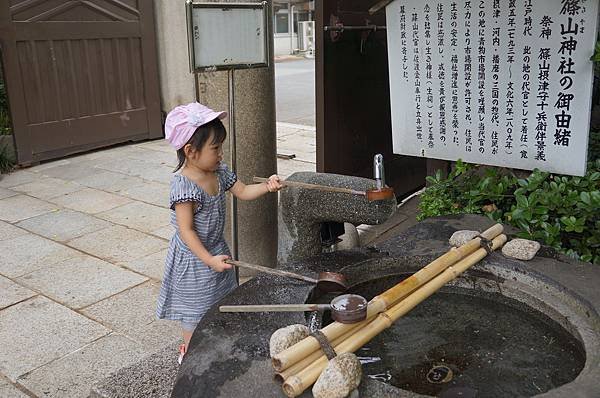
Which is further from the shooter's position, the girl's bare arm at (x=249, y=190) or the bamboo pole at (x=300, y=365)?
the girl's bare arm at (x=249, y=190)

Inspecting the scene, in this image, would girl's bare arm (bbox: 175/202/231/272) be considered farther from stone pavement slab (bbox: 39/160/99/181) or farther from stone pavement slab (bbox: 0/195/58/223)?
stone pavement slab (bbox: 39/160/99/181)

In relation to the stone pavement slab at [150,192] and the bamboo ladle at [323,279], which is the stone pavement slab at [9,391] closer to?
the bamboo ladle at [323,279]

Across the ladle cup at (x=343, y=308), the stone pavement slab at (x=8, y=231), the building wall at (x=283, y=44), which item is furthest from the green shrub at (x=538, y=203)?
the building wall at (x=283, y=44)

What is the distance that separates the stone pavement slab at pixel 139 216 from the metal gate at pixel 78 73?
274 centimetres

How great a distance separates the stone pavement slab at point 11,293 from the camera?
442 centimetres

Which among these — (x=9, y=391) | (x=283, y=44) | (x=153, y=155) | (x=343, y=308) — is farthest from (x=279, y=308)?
(x=283, y=44)

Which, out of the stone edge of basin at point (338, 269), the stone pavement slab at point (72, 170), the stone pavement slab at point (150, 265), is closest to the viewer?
the stone edge of basin at point (338, 269)

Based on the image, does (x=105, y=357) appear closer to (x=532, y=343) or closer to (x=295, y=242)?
(x=295, y=242)

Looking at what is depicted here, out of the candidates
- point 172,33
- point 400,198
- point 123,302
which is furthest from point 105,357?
point 172,33

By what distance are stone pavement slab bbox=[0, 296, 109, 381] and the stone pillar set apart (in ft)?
3.97

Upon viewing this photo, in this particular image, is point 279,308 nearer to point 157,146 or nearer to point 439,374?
point 439,374

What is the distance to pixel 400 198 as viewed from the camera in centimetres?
643

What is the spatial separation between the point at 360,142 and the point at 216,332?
11.2 feet

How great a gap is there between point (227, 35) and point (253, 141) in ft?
3.30
